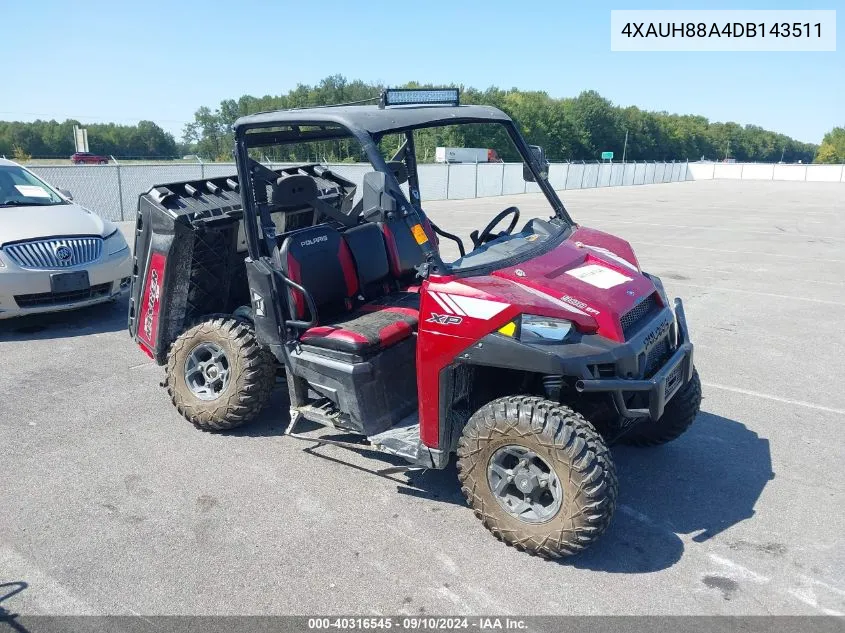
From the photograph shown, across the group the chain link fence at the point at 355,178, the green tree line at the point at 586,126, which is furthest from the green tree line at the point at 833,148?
the chain link fence at the point at 355,178

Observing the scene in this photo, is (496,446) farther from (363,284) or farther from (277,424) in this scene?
(277,424)

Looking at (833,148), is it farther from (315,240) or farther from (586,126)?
(315,240)

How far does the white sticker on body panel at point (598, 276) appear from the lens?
365cm

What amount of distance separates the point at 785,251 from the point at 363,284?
12102 millimetres

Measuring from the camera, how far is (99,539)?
11.4ft

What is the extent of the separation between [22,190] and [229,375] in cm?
484

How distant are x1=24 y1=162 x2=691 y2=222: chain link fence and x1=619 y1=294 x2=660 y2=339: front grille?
1555 mm

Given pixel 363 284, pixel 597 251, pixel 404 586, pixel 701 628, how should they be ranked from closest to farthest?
pixel 701 628
pixel 404 586
pixel 597 251
pixel 363 284

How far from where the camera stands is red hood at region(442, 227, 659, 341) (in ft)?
11.0

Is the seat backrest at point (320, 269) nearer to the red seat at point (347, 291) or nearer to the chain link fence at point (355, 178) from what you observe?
the red seat at point (347, 291)

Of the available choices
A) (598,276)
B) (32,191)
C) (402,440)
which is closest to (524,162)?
(598,276)

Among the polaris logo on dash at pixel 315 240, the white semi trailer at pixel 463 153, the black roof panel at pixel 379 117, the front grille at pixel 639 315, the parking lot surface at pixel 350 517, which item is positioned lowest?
the parking lot surface at pixel 350 517

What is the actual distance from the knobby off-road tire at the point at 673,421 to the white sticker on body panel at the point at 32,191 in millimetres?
6878

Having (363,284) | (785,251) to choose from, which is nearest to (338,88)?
(785,251)
